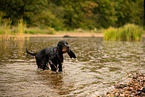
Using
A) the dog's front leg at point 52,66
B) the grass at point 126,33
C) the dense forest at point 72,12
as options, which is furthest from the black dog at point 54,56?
the dense forest at point 72,12

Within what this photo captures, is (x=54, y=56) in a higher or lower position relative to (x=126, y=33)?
lower

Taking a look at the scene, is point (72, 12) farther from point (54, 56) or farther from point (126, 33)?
point (54, 56)

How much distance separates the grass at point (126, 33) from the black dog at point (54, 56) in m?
22.0

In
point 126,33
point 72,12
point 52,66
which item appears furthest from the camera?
point 72,12

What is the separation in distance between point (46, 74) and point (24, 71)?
3.18ft

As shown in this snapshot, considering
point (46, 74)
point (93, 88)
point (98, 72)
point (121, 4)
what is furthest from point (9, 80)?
point (121, 4)

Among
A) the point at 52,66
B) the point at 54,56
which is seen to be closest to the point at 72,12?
the point at 52,66

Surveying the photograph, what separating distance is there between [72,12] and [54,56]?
49.7 meters

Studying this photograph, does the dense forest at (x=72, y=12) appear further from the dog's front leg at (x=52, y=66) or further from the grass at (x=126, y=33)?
the dog's front leg at (x=52, y=66)

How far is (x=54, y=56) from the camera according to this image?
26.9 feet

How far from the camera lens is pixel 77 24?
58562mm

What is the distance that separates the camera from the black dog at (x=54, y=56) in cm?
795

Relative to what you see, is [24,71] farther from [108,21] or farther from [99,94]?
[108,21]

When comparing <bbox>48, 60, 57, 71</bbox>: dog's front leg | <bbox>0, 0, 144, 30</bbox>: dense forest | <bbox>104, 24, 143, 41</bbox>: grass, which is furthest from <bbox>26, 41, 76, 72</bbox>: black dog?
<bbox>0, 0, 144, 30</bbox>: dense forest
